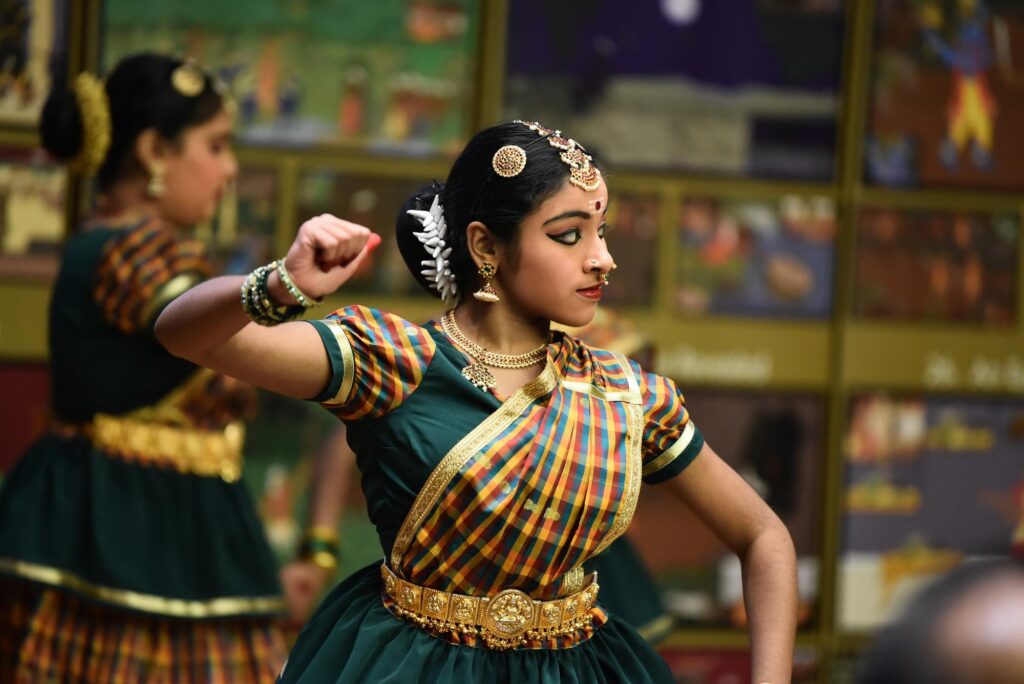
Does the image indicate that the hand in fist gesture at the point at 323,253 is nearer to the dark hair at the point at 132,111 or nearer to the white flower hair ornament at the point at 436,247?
the white flower hair ornament at the point at 436,247


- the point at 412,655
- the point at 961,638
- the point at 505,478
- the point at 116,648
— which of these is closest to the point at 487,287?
the point at 505,478

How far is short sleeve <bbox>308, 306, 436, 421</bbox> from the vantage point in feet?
6.61

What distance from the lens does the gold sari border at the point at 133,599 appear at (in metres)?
3.20

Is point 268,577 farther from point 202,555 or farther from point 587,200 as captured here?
point 587,200

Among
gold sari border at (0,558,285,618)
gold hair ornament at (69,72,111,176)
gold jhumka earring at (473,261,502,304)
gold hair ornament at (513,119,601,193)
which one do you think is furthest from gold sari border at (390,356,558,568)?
gold hair ornament at (69,72,111,176)

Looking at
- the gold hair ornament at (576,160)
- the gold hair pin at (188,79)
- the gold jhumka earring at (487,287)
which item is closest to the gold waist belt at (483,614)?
the gold jhumka earring at (487,287)

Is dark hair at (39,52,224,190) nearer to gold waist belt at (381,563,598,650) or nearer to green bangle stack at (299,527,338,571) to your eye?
green bangle stack at (299,527,338,571)

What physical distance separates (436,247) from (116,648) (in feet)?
4.71

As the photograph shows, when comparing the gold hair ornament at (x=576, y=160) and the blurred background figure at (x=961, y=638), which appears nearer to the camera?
the blurred background figure at (x=961, y=638)

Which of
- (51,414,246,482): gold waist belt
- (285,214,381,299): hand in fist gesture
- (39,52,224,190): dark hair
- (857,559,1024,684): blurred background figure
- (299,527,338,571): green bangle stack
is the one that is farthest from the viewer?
(39,52,224,190): dark hair

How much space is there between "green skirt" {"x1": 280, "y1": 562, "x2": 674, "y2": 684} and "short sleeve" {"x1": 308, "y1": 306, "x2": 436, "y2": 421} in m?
0.26

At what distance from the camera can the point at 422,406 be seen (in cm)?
206

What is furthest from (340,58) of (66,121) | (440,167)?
(66,121)

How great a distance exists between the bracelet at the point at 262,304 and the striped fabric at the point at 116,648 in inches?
60.2
